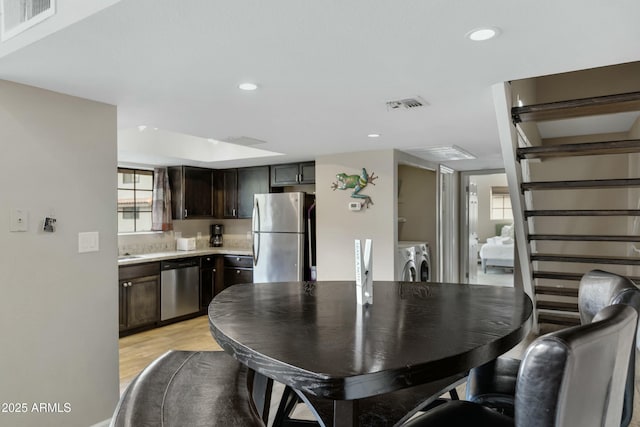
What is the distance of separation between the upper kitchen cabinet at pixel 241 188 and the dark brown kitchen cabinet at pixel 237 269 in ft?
2.20

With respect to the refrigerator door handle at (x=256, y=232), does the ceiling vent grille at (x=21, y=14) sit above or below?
above

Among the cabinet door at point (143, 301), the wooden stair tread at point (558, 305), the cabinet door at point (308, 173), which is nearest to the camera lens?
the wooden stair tread at point (558, 305)

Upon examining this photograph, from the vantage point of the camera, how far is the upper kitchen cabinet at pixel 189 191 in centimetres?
578

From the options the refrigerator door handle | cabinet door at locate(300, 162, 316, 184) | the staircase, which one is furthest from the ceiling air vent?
the refrigerator door handle

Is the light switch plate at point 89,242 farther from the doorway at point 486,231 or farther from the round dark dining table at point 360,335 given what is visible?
the doorway at point 486,231

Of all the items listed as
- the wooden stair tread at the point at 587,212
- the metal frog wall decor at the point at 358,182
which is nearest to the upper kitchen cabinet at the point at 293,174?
the metal frog wall decor at the point at 358,182

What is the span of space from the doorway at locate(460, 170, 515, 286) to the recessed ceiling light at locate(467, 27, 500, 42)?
5.21 meters

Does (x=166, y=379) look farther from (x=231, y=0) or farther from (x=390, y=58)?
(x=390, y=58)

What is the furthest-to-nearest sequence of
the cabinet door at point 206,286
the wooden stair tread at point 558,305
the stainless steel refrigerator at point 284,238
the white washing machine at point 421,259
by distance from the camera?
1. the cabinet door at point 206,286
2. the stainless steel refrigerator at point 284,238
3. the white washing machine at point 421,259
4. the wooden stair tread at point 558,305

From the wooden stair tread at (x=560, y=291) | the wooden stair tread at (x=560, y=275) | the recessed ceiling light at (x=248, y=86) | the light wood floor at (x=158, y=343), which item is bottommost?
the light wood floor at (x=158, y=343)

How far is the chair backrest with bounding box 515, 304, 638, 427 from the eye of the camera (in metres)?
0.82

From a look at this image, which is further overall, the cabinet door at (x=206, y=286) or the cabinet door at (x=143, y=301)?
the cabinet door at (x=206, y=286)

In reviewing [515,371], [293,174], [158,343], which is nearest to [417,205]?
[293,174]

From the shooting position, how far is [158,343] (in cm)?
442
